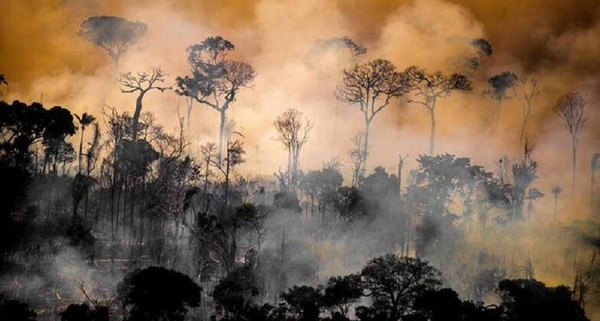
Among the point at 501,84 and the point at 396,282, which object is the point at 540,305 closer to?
the point at 396,282

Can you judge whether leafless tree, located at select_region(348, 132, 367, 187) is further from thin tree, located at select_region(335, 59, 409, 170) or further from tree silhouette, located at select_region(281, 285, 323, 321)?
tree silhouette, located at select_region(281, 285, 323, 321)

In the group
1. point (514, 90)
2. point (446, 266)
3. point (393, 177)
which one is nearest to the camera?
point (446, 266)

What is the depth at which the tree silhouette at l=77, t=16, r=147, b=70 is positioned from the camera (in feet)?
192

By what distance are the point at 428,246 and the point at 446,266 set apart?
9.66 feet

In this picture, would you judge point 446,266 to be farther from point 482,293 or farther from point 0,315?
point 0,315

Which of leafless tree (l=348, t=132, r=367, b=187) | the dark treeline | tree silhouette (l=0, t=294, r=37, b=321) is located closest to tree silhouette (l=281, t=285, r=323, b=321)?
the dark treeline

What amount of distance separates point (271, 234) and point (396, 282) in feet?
64.4

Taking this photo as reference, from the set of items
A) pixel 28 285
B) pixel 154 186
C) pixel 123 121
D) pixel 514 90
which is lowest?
pixel 28 285

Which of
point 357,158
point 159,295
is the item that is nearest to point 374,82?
point 357,158

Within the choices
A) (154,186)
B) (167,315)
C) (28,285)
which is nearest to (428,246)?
(154,186)

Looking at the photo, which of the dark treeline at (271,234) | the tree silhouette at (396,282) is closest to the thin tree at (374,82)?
the dark treeline at (271,234)

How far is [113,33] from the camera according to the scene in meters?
58.9

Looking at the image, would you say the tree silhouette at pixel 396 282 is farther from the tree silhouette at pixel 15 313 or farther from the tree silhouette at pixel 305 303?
the tree silhouette at pixel 15 313

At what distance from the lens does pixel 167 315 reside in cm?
2623
